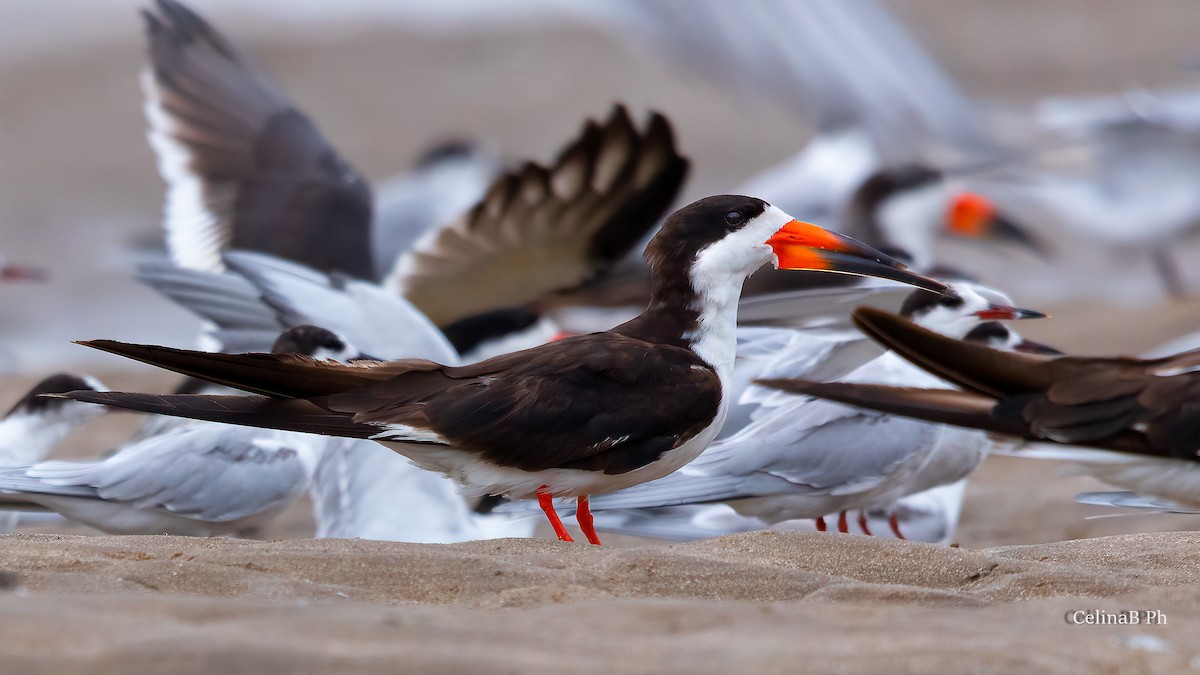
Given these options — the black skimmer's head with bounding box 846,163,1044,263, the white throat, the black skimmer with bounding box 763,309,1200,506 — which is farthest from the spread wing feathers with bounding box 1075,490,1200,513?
the black skimmer's head with bounding box 846,163,1044,263

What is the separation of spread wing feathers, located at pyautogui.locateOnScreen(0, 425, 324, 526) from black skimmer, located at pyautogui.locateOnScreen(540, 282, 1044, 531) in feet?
3.56

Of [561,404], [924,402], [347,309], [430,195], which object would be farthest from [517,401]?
[430,195]

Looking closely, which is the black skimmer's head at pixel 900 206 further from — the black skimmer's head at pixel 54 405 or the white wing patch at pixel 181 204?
the black skimmer's head at pixel 54 405

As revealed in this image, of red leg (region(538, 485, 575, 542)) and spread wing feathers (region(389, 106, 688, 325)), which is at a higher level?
spread wing feathers (region(389, 106, 688, 325))

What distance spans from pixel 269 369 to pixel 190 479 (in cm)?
178

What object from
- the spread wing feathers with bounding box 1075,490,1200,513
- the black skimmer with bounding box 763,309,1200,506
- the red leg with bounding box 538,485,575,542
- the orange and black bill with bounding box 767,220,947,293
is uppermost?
the orange and black bill with bounding box 767,220,947,293

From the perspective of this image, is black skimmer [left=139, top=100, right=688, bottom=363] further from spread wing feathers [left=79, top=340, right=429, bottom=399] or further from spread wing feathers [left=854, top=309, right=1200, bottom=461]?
spread wing feathers [left=854, top=309, right=1200, bottom=461]

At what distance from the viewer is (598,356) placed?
369 cm

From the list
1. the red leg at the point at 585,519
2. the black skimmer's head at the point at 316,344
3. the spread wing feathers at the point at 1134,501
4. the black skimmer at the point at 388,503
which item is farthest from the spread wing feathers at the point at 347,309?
the spread wing feathers at the point at 1134,501

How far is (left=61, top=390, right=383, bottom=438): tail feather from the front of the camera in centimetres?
329

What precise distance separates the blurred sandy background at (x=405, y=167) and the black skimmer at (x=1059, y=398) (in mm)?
258

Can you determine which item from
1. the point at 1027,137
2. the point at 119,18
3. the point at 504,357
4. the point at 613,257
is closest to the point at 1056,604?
the point at 504,357

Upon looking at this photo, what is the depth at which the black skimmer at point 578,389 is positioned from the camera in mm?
3418

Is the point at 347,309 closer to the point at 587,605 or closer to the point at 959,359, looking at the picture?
the point at 959,359
